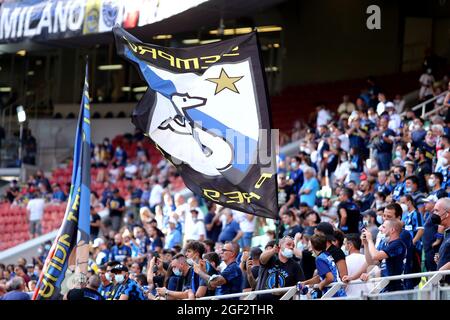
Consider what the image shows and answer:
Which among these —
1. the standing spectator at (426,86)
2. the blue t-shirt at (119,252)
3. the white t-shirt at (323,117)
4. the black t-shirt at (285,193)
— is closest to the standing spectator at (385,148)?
the black t-shirt at (285,193)

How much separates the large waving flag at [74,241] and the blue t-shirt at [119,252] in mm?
4219

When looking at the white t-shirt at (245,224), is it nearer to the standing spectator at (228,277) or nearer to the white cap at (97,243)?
the white cap at (97,243)

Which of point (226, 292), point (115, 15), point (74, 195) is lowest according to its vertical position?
point (226, 292)

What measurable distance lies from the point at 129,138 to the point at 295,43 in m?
5.49

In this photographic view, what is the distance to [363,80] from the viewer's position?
2872 cm

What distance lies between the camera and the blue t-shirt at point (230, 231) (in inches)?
713

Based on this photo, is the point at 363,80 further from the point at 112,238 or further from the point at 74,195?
the point at 74,195

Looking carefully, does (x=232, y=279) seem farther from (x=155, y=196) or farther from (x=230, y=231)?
(x=155, y=196)

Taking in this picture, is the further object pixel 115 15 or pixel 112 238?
pixel 115 15

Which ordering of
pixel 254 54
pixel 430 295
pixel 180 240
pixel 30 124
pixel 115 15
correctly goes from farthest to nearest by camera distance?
pixel 30 124 < pixel 115 15 < pixel 180 240 < pixel 254 54 < pixel 430 295

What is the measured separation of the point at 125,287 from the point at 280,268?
242 cm

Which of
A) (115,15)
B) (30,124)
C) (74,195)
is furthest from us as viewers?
(30,124)

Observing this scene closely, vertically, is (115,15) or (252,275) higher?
(115,15)

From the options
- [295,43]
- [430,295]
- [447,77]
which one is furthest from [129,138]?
[430,295]
